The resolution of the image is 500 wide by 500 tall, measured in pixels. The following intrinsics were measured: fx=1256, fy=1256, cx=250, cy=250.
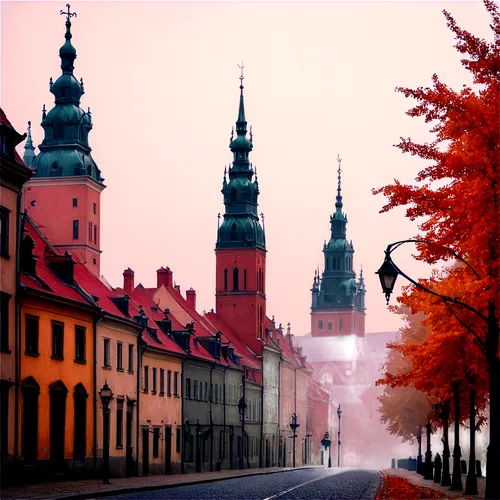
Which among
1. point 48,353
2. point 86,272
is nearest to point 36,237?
point 48,353

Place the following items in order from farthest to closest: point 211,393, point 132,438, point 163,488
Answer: point 211,393
point 132,438
point 163,488

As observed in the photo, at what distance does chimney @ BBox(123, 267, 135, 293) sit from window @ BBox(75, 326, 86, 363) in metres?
30.2

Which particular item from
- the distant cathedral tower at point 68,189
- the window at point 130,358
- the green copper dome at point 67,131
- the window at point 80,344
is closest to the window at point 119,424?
the window at point 130,358

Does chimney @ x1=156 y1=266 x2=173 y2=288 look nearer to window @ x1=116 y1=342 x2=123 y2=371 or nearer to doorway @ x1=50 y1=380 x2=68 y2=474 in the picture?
window @ x1=116 y1=342 x2=123 y2=371

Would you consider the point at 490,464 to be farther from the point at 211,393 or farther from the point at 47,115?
the point at 47,115

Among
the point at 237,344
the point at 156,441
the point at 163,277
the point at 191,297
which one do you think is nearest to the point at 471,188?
the point at 156,441

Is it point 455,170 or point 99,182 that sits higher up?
point 99,182

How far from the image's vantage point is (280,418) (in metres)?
124

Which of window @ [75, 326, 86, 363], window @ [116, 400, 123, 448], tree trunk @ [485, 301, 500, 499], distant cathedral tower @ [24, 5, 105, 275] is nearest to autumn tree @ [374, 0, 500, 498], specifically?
tree trunk @ [485, 301, 500, 499]

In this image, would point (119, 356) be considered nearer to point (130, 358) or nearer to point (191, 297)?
point (130, 358)

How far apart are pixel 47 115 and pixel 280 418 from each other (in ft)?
124

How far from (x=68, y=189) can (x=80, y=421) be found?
6596 centimetres

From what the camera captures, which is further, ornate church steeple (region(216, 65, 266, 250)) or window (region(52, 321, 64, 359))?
ornate church steeple (region(216, 65, 266, 250))

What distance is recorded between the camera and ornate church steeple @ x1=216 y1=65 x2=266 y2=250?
119m
